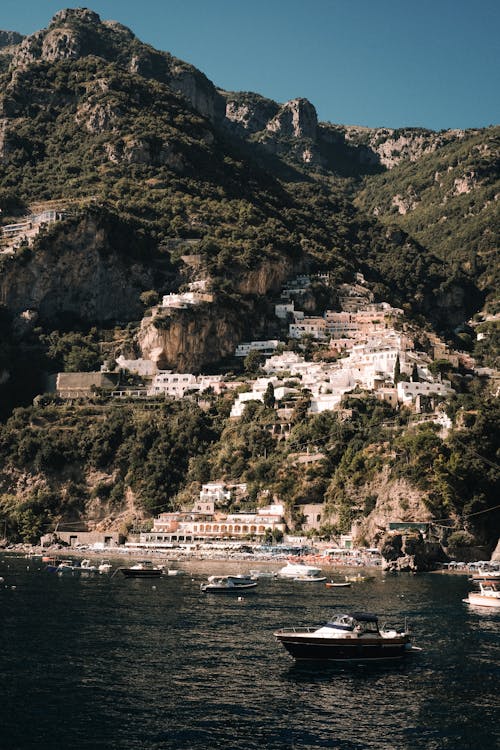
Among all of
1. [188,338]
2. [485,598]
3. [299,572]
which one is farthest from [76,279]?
[485,598]

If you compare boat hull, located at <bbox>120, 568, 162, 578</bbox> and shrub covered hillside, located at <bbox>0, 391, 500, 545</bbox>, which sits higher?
shrub covered hillside, located at <bbox>0, 391, 500, 545</bbox>

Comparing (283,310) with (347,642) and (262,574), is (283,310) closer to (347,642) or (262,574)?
(262,574)

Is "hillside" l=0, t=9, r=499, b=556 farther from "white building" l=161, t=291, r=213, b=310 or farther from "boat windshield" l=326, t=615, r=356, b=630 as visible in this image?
"boat windshield" l=326, t=615, r=356, b=630

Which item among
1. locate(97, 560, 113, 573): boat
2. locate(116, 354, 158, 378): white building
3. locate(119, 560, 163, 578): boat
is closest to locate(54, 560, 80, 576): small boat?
locate(97, 560, 113, 573): boat

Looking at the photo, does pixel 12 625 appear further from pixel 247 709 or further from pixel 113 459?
pixel 113 459

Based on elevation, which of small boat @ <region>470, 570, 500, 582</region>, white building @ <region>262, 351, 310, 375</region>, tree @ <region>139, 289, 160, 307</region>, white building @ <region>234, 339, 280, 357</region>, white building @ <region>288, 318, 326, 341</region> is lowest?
small boat @ <region>470, 570, 500, 582</region>
